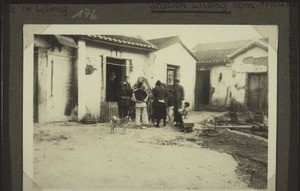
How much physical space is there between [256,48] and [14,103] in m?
1.21

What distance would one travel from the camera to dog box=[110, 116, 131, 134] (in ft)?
4.91

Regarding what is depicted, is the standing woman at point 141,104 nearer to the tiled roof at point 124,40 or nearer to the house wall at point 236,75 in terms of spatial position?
the tiled roof at point 124,40

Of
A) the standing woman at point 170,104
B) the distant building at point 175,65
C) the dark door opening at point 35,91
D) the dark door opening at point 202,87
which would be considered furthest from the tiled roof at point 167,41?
the dark door opening at point 35,91

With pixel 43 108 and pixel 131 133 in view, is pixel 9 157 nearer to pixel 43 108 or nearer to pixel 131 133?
pixel 43 108

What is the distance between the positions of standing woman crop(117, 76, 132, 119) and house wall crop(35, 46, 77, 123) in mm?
227

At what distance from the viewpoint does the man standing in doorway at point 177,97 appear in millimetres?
1518

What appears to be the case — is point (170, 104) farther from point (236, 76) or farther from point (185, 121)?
point (236, 76)

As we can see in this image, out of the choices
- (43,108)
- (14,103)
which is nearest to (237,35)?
(43,108)

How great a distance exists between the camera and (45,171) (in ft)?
4.78
